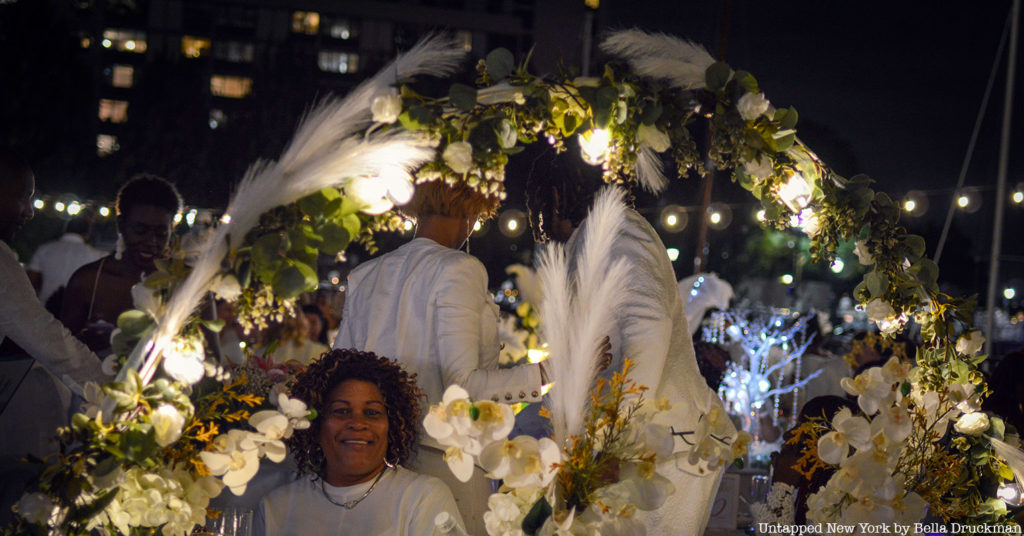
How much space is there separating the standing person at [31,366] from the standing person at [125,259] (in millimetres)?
320

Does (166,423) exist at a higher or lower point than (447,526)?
higher

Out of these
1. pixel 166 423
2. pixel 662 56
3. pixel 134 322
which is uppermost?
pixel 662 56

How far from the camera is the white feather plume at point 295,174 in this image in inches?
78.9

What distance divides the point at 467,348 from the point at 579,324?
76 cm

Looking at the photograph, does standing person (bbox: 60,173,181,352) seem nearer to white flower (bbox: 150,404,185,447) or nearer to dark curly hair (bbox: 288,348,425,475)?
dark curly hair (bbox: 288,348,425,475)

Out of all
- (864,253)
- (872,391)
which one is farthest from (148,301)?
(864,253)

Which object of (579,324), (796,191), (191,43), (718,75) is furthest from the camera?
(191,43)

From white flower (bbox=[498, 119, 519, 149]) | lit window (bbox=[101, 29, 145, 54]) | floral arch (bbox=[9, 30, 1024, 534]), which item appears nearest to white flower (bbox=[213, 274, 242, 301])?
floral arch (bbox=[9, 30, 1024, 534])

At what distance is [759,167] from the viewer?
2.60 meters

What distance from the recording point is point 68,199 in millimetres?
11289

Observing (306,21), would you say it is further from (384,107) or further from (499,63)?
(384,107)

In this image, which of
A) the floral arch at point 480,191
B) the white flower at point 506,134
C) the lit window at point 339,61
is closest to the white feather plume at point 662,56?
the floral arch at point 480,191

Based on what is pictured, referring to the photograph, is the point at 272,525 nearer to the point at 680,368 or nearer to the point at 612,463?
the point at 612,463

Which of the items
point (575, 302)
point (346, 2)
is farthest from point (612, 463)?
point (346, 2)
